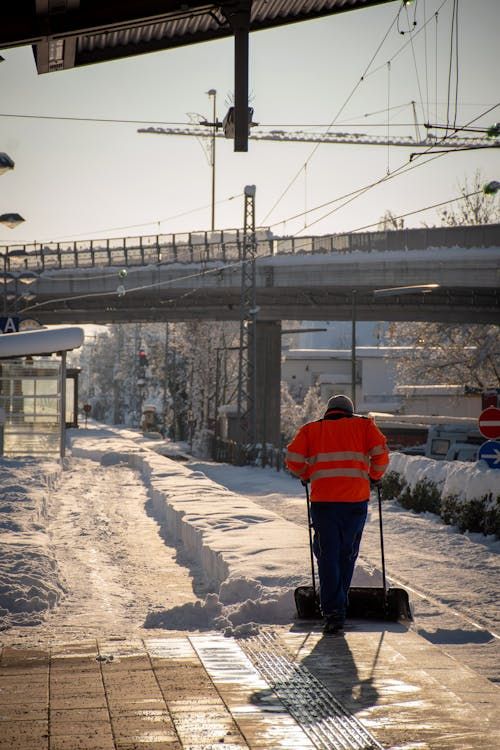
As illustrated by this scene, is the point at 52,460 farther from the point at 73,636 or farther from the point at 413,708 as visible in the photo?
the point at 413,708

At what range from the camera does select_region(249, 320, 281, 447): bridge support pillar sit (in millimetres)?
54062

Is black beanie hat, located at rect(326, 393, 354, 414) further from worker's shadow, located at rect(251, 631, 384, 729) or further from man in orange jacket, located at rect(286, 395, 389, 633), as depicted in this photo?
worker's shadow, located at rect(251, 631, 384, 729)

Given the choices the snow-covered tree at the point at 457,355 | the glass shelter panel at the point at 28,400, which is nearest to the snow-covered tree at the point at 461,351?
the snow-covered tree at the point at 457,355

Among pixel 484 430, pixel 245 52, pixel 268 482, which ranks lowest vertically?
pixel 268 482

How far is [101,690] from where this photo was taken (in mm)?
6188

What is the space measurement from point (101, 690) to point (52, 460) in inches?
996

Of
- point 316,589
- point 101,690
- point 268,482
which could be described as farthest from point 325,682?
point 268,482

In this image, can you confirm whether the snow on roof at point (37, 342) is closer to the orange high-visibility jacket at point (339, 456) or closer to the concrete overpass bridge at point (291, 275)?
the concrete overpass bridge at point (291, 275)

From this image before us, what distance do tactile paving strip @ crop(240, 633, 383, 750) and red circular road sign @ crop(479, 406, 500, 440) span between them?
479 inches

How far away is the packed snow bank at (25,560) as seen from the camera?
33.5 feet

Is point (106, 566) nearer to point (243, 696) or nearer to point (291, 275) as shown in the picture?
point (243, 696)

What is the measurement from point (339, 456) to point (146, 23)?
3.47 meters

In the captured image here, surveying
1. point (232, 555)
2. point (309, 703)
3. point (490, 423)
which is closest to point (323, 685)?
point (309, 703)

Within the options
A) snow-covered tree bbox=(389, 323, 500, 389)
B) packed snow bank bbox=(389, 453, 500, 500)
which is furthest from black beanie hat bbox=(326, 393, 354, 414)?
snow-covered tree bbox=(389, 323, 500, 389)
